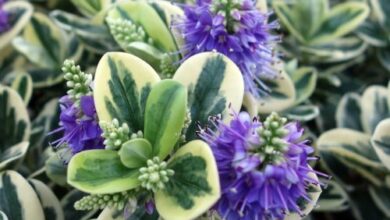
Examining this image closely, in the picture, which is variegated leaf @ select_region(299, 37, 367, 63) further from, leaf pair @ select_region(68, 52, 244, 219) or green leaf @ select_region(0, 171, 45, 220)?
green leaf @ select_region(0, 171, 45, 220)

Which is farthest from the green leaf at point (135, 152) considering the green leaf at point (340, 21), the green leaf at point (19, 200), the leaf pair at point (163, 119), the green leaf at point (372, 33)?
the green leaf at point (372, 33)

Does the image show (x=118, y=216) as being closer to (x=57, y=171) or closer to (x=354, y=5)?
(x=57, y=171)

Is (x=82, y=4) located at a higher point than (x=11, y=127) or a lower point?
higher

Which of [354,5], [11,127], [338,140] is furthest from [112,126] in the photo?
[354,5]

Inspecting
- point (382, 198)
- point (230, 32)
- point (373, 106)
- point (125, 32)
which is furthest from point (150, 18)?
point (382, 198)

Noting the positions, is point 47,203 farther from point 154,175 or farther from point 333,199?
point 333,199

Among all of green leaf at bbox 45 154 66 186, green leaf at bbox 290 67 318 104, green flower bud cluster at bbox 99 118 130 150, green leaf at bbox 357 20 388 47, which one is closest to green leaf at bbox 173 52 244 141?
green flower bud cluster at bbox 99 118 130 150
